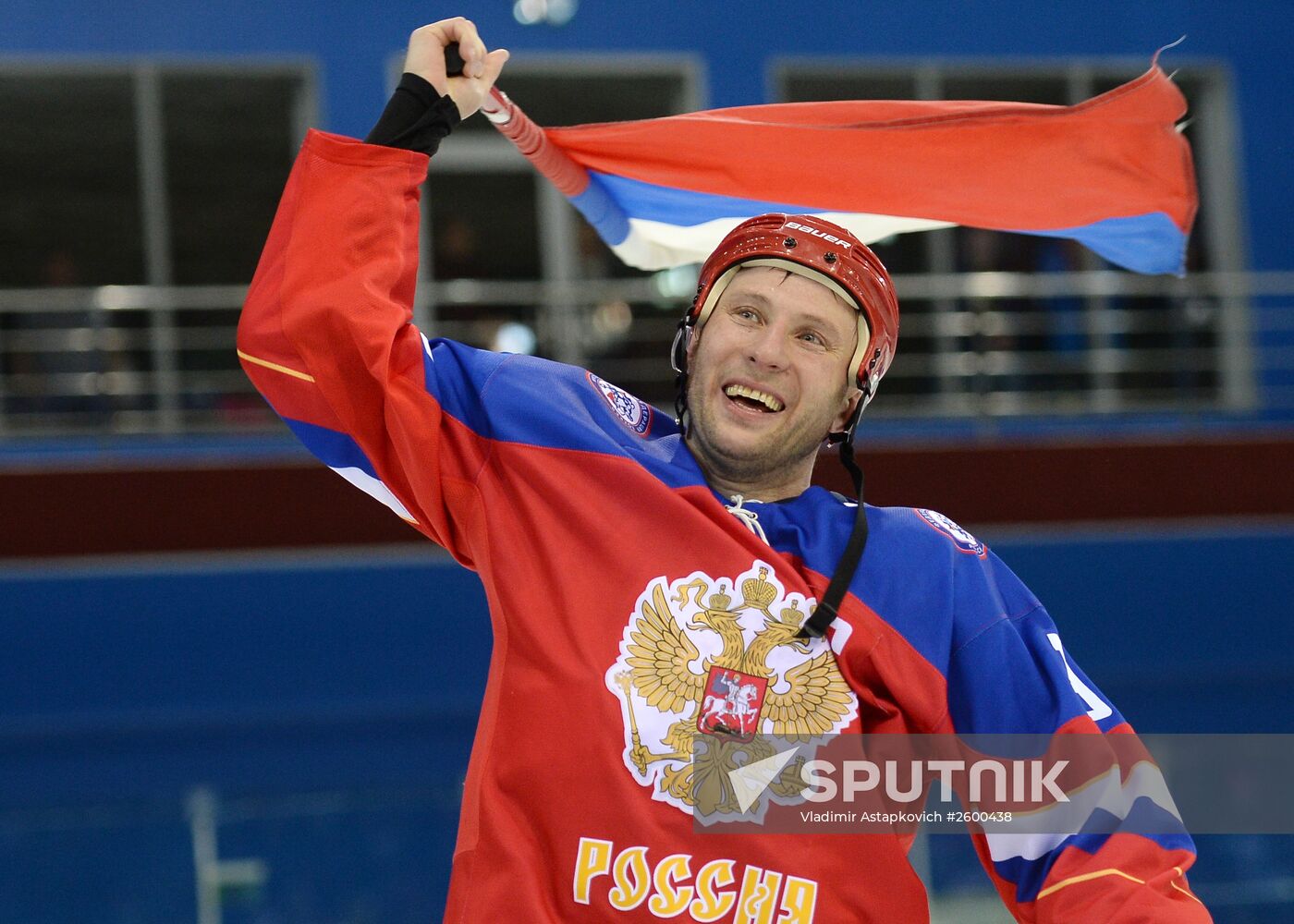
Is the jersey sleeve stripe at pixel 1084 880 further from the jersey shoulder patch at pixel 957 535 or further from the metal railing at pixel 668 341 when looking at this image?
the metal railing at pixel 668 341

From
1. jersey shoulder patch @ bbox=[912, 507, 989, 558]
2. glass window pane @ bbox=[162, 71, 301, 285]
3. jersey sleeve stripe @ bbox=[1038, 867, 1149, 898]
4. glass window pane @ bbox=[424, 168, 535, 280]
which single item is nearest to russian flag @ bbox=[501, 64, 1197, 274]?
jersey shoulder patch @ bbox=[912, 507, 989, 558]

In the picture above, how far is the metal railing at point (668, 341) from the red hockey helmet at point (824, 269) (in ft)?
18.1

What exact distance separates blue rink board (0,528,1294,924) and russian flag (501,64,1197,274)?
2.47m

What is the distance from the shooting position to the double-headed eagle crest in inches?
79.2

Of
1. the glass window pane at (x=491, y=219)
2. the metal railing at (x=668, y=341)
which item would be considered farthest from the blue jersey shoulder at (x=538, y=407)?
the glass window pane at (x=491, y=219)

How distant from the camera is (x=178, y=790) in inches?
225

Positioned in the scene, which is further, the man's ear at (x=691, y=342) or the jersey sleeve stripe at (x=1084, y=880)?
the man's ear at (x=691, y=342)

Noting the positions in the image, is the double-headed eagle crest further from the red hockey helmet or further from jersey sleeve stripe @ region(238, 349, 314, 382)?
jersey sleeve stripe @ region(238, 349, 314, 382)

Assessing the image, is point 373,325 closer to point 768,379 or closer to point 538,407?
point 538,407

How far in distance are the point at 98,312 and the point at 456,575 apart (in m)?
2.18

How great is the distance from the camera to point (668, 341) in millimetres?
8891

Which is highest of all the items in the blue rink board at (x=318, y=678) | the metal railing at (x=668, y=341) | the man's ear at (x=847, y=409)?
the man's ear at (x=847, y=409)

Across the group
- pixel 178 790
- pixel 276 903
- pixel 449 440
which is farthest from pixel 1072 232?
pixel 178 790

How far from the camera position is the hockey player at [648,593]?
1.98m
